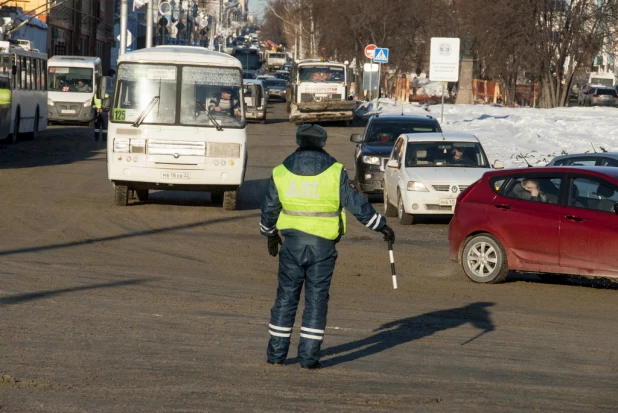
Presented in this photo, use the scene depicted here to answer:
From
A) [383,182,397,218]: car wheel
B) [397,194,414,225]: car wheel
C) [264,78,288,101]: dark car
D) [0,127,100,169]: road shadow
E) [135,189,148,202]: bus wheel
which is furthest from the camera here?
[264,78,288,101]: dark car

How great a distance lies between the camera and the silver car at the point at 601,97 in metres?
73.4

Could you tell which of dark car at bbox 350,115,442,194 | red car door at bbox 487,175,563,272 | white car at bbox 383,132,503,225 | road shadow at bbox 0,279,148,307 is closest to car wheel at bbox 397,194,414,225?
white car at bbox 383,132,503,225

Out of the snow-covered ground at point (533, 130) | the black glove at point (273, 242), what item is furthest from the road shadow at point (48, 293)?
the snow-covered ground at point (533, 130)

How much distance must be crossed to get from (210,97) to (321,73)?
29.1 metres

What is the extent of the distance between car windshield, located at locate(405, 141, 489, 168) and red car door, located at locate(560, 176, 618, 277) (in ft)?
22.6

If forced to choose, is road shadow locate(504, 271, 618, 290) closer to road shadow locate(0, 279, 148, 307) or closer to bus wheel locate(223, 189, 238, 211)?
road shadow locate(0, 279, 148, 307)

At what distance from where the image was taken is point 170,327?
9.71 metres

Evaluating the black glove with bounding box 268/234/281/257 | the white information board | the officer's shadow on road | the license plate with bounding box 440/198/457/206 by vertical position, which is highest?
the white information board

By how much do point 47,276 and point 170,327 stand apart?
325cm

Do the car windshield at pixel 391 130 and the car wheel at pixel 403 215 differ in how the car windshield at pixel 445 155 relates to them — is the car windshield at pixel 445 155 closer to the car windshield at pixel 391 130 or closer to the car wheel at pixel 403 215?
the car wheel at pixel 403 215

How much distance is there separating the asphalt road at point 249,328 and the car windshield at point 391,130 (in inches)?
240

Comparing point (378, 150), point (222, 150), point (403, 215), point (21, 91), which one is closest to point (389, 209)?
point (403, 215)

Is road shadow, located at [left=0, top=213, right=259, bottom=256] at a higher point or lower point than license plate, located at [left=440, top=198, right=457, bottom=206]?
lower

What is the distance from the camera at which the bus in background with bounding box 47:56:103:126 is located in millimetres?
46406
